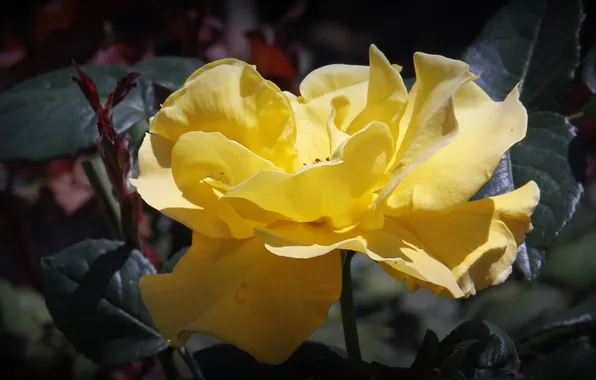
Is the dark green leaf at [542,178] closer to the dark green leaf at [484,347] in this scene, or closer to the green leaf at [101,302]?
the dark green leaf at [484,347]

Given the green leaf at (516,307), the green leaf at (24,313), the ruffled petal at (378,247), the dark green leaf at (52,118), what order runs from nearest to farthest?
the ruffled petal at (378,247) < the dark green leaf at (52,118) < the green leaf at (516,307) < the green leaf at (24,313)

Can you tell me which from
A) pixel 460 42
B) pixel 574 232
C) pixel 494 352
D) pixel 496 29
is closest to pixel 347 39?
pixel 460 42

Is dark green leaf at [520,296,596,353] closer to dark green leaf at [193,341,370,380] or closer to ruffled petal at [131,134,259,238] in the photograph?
dark green leaf at [193,341,370,380]

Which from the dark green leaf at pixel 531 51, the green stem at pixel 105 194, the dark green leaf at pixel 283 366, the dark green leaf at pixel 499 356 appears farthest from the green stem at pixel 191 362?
the dark green leaf at pixel 531 51

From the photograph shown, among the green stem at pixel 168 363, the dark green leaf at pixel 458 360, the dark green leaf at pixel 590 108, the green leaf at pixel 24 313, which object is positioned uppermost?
the dark green leaf at pixel 590 108

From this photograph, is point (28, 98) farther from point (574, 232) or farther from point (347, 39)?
point (347, 39)

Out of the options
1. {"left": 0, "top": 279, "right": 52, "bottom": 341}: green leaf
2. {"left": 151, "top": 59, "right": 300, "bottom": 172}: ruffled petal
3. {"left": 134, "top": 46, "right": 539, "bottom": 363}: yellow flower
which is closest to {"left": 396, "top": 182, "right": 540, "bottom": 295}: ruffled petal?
{"left": 134, "top": 46, "right": 539, "bottom": 363}: yellow flower

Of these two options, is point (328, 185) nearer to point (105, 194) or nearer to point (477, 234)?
point (477, 234)
